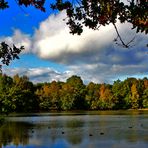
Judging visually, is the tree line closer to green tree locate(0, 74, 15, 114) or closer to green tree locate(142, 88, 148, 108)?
green tree locate(142, 88, 148, 108)

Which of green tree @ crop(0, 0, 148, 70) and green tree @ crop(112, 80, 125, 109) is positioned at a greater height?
green tree @ crop(112, 80, 125, 109)

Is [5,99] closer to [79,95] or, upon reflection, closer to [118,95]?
[79,95]

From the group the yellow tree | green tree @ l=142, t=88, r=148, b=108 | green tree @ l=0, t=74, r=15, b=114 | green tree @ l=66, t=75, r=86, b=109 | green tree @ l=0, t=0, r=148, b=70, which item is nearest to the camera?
green tree @ l=0, t=0, r=148, b=70

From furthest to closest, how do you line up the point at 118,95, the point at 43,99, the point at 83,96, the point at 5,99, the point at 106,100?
1. the point at 83,96
2. the point at 118,95
3. the point at 106,100
4. the point at 43,99
5. the point at 5,99

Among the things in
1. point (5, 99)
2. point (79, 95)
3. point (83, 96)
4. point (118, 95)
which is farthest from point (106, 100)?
point (5, 99)

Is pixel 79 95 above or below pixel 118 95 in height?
above

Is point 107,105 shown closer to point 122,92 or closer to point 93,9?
point 122,92

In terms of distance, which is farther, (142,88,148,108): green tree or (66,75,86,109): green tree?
(66,75,86,109): green tree

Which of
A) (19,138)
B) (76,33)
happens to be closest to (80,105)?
(19,138)

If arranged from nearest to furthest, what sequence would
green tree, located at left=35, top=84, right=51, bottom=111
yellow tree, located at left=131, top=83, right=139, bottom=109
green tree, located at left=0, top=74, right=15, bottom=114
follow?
green tree, located at left=0, top=74, right=15, bottom=114, green tree, located at left=35, top=84, right=51, bottom=111, yellow tree, located at left=131, top=83, right=139, bottom=109

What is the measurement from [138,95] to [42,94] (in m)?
32.3

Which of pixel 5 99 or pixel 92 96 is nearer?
pixel 5 99

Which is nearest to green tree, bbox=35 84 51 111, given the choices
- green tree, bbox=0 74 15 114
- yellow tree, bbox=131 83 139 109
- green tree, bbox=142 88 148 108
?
green tree, bbox=0 74 15 114

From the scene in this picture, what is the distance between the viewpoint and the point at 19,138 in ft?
133
